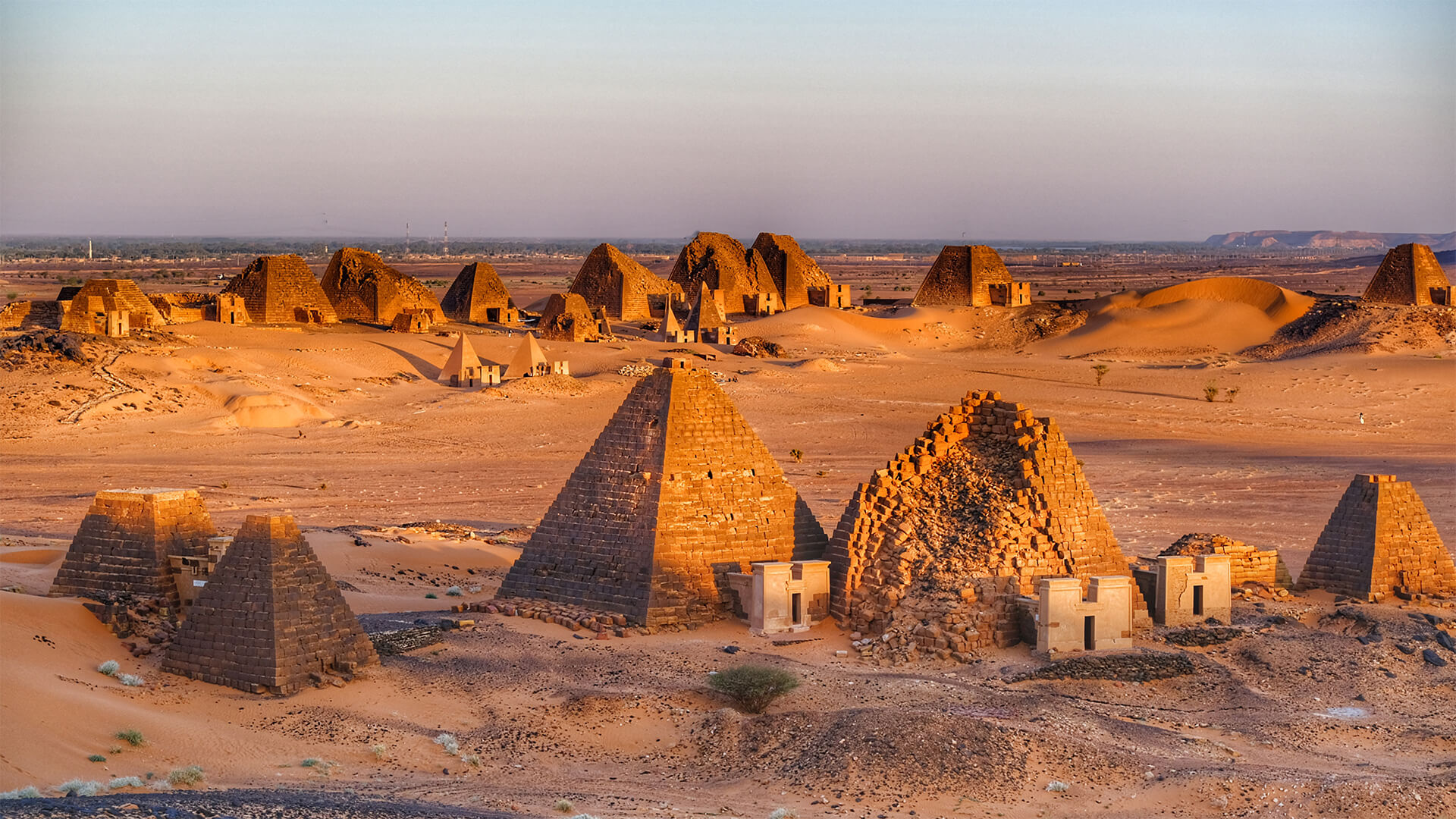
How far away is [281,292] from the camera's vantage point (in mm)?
→ 49719

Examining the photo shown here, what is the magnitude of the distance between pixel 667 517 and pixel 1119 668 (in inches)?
156

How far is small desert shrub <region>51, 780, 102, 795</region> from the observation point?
9422 millimetres

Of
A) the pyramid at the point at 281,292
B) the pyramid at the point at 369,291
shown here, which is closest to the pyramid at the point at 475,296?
the pyramid at the point at 369,291

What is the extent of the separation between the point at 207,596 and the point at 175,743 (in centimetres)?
178

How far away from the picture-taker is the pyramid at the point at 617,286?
57125mm

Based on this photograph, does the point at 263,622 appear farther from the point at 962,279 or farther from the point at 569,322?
the point at 962,279

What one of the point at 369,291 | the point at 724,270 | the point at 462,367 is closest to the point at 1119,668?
the point at 462,367

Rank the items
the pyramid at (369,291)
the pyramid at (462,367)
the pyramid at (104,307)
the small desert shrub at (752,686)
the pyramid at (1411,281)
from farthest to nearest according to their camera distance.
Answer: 1. the pyramid at (369,291)
2. the pyramid at (1411,281)
3. the pyramid at (104,307)
4. the pyramid at (462,367)
5. the small desert shrub at (752,686)

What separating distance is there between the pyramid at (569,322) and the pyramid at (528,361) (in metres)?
5.82

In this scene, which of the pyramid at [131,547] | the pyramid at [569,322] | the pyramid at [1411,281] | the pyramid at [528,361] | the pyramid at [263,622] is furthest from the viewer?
the pyramid at [1411,281]

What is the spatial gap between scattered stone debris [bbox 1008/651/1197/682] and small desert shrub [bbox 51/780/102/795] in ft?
22.3

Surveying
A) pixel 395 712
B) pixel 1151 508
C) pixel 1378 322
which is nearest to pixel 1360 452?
pixel 1151 508

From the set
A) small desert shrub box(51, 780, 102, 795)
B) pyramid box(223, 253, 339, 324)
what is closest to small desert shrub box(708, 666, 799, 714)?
small desert shrub box(51, 780, 102, 795)

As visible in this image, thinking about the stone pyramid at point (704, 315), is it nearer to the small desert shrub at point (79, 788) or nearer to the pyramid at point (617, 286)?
the pyramid at point (617, 286)
